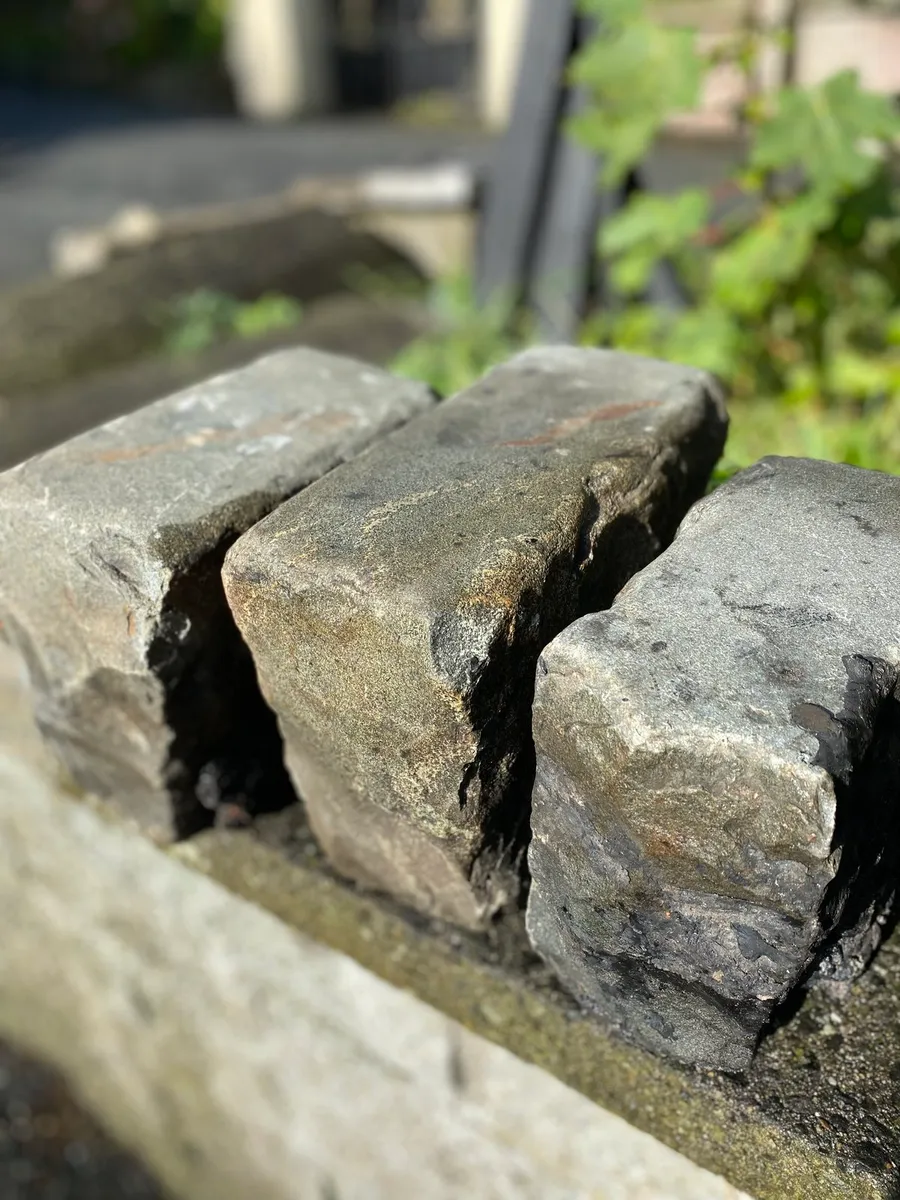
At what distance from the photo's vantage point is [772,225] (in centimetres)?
238

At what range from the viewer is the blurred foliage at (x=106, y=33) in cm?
1095

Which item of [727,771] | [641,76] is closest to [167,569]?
[727,771]

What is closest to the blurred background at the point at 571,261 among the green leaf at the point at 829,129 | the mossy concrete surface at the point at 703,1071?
the green leaf at the point at 829,129

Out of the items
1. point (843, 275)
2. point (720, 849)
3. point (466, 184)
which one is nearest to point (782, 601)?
point (720, 849)

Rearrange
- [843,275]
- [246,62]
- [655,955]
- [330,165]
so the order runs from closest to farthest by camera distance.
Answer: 1. [655,955]
2. [843,275]
3. [330,165]
4. [246,62]

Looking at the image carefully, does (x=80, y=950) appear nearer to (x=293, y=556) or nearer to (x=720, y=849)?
(x=293, y=556)

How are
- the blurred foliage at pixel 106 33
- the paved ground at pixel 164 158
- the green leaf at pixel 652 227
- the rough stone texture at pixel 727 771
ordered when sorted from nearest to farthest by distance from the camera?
the rough stone texture at pixel 727 771
the green leaf at pixel 652 227
the paved ground at pixel 164 158
the blurred foliage at pixel 106 33

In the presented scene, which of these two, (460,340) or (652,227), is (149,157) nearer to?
(460,340)

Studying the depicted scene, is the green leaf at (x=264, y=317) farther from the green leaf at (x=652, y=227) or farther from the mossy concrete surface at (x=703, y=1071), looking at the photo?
the mossy concrete surface at (x=703, y=1071)

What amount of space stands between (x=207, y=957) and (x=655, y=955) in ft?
2.89

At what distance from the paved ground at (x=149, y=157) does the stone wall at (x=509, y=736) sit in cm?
428

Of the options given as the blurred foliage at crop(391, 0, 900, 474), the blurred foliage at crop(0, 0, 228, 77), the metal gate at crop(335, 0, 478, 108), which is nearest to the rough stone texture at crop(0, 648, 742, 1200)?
the blurred foliage at crop(391, 0, 900, 474)

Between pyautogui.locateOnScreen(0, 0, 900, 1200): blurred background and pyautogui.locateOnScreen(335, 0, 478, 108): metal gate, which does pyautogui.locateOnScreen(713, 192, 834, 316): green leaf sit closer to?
pyautogui.locateOnScreen(0, 0, 900, 1200): blurred background

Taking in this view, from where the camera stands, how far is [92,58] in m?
11.8
